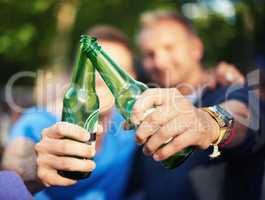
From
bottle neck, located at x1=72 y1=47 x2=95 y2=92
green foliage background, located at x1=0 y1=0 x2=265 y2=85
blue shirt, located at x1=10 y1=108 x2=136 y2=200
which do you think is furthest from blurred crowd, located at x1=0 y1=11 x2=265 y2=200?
green foliage background, located at x1=0 y1=0 x2=265 y2=85

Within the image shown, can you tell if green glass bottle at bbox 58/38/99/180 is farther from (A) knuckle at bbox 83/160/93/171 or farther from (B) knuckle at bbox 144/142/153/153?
(B) knuckle at bbox 144/142/153/153

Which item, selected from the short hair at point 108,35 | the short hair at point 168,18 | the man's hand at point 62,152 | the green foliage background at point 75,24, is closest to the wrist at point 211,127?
the man's hand at point 62,152

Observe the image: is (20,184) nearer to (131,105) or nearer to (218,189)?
(131,105)

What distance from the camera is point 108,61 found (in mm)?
987

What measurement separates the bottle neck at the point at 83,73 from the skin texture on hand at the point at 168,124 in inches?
4.6

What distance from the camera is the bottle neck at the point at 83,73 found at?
100 centimetres

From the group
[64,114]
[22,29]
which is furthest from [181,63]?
[22,29]

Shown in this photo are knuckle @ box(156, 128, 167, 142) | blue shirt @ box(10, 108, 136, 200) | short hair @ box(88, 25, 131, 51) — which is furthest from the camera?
short hair @ box(88, 25, 131, 51)

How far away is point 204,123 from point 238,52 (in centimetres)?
661

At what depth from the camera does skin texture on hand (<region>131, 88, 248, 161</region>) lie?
0.90 m

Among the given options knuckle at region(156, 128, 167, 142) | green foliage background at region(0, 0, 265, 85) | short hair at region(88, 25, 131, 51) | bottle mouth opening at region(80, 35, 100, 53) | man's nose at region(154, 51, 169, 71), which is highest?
green foliage background at region(0, 0, 265, 85)

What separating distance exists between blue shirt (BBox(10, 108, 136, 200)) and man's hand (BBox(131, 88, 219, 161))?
56cm

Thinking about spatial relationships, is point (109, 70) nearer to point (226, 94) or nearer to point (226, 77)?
point (226, 94)

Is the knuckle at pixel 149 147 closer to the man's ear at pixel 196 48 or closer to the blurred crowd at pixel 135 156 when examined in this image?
the blurred crowd at pixel 135 156
